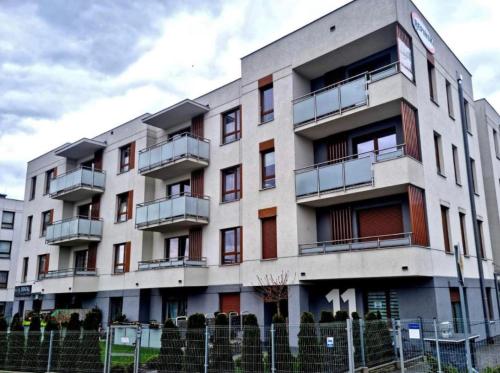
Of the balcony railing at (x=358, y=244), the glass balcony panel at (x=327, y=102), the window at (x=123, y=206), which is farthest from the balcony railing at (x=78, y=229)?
the glass balcony panel at (x=327, y=102)

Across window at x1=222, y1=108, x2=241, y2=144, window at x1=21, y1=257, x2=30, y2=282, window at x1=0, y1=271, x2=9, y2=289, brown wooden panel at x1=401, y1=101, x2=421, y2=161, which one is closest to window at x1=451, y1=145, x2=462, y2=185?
brown wooden panel at x1=401, y1=101, x2=421, y2=161

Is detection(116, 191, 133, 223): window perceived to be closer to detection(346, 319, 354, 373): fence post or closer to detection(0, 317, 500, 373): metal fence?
detection(0, 317, 500, 373): metal fence

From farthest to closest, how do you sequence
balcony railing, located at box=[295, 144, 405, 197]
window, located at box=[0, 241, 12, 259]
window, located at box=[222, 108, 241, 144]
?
window, located at box=[0, 241, 12, 259], window, located at box=[222, 108, 241, 144], balcony railing, located at box=[295, 144, 405, 197]

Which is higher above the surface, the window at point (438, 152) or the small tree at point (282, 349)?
the window at point (438, 152)

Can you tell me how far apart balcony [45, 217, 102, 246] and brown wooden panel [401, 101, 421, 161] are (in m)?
18.9

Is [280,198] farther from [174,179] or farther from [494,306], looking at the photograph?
[494,306]

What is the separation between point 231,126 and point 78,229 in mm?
11552

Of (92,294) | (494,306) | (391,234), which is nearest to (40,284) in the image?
(92,294)

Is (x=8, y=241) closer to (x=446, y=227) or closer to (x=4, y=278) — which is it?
(x=4, y=278)

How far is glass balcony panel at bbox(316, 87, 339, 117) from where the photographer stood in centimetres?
1719

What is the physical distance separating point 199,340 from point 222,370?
0.93m

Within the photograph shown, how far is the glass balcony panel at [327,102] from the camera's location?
17188 millimetres

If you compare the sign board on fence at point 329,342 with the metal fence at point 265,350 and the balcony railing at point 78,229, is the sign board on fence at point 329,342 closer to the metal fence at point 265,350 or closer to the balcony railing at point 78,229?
the metal fence at point 265,350

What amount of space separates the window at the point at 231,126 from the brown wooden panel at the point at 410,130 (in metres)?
8.14
